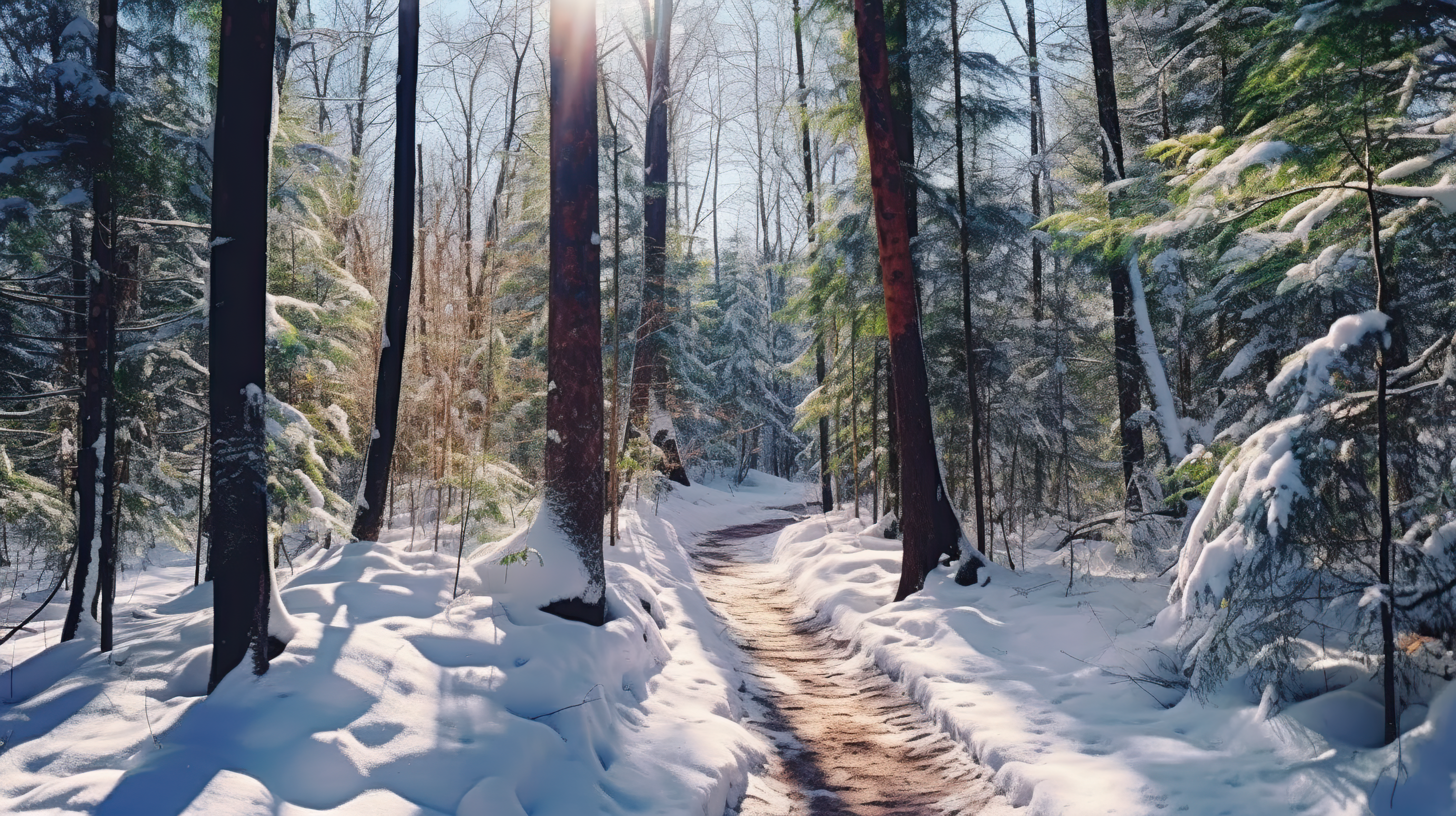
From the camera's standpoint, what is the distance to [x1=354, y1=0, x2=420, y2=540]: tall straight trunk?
30.7 ft

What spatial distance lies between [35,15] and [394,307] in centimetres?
413

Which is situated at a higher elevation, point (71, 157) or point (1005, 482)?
point (71, 157)

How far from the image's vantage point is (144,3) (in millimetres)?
7125

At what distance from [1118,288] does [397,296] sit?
33.9ft

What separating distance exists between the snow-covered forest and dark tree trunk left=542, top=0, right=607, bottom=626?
39mm

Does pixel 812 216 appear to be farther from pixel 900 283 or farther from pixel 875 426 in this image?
pixel 900 283

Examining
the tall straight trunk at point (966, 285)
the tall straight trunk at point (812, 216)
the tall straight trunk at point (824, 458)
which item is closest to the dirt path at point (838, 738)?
the tall straight trunk at point (966, 285)

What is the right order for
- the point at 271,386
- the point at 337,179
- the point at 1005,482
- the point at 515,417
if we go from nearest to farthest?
the point at 271,386 → the point at 337,179 → the point at 1005,482 → the point at 515,417

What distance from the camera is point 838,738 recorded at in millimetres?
6258

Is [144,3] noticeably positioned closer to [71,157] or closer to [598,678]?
[71,157]

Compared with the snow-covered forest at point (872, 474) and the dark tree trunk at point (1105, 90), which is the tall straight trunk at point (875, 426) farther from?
the dark tree trunk at point (1105, 90)

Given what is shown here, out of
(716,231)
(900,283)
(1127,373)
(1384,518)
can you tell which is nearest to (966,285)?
(900,283)

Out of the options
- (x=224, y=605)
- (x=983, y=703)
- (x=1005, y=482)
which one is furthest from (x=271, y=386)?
(x=1005, y=482)

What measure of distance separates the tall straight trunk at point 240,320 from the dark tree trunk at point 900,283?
22.3 ft
